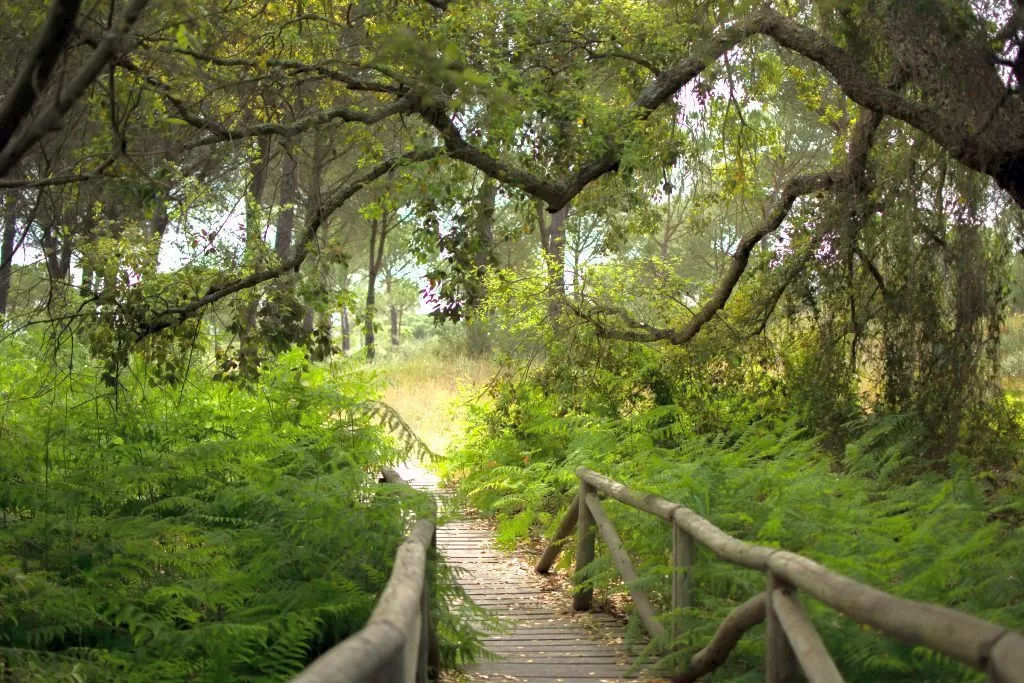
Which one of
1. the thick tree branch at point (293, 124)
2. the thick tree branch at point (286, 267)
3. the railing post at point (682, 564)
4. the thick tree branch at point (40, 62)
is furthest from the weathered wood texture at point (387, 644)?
the thick tree branch at point (286, 267)

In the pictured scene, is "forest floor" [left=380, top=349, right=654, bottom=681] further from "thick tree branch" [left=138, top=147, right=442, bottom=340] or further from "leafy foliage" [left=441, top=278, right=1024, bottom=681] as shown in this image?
"thick tree branch" [left=138, top=147, right=442, bottom=340]

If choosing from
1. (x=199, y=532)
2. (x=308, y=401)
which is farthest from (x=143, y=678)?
(x=308, y=401)

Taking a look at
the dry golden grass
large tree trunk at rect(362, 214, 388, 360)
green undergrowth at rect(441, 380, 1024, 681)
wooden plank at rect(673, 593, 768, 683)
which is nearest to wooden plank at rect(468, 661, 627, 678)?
green undergrowth at rect(441, 380, 1024, 681)

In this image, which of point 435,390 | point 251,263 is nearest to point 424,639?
point 251,263

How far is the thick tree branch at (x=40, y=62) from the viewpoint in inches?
174

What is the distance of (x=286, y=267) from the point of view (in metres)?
10.1

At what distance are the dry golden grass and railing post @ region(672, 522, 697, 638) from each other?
11763 millimetres

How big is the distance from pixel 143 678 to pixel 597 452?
23.3 ft

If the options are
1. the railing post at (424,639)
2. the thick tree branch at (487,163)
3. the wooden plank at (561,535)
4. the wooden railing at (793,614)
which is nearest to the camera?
the wooden railing at (793,614)

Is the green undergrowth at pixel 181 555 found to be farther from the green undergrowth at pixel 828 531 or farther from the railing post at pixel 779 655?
the railing post at pixel 779 655

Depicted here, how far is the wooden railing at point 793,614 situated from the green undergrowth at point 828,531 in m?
0.16

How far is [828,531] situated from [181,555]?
3587mm

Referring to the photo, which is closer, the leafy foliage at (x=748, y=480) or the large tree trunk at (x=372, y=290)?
the leafy foliage at (x=748, y=480)

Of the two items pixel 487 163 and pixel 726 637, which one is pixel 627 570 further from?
pixel 487 163
